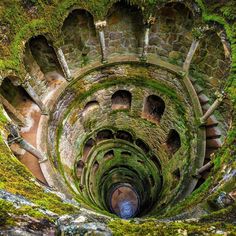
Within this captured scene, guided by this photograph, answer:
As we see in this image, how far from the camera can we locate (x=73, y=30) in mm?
15141

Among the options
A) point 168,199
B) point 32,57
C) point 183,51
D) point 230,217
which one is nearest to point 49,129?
point 32,57

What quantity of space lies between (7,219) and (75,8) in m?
11.5

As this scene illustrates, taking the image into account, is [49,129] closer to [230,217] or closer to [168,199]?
[168,199]

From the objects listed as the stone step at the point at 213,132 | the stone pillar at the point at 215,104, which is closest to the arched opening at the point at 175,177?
the stone step at the point at 213,132

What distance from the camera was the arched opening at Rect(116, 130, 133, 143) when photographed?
20702 mm

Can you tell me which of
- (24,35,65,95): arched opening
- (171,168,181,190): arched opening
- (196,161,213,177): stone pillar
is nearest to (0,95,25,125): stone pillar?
(24,35,65,95): arched opening

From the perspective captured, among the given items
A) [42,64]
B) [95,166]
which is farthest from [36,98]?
[95,166]

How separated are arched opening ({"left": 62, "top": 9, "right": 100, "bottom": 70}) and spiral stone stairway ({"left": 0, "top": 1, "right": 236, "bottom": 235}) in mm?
61

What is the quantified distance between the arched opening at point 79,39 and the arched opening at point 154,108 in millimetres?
5038

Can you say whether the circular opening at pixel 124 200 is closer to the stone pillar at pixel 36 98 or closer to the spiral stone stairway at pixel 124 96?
the spiral stone stairway at pixel 124 96

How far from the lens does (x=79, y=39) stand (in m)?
15.6

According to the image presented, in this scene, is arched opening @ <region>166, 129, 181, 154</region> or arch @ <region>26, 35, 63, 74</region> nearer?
arch @ <region>26, 35, 63, 74</region>

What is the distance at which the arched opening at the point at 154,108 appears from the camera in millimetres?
18203

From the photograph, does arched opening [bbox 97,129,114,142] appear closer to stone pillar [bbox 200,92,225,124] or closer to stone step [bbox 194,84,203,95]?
stone step [bbox 194,84,203,95]
